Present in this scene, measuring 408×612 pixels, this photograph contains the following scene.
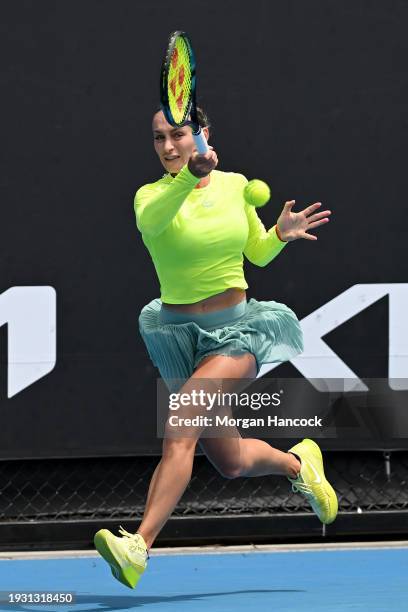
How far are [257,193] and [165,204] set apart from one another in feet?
1.30

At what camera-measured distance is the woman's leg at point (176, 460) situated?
4227 millimetres

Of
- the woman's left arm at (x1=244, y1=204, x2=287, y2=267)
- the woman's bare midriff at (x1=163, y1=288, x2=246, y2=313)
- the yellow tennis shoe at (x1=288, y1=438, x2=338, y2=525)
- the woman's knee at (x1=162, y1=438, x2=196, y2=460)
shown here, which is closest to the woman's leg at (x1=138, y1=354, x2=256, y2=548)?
the woman's knee at (x1=162, y1=438, x2=196, y2=460)

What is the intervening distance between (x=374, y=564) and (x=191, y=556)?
727 millimetres

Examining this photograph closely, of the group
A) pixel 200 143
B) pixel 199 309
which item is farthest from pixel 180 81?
pixel 199 309

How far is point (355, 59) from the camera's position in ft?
18.2

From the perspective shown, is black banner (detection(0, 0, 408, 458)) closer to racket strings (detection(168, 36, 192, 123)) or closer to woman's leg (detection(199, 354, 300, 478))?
woman's leg (detection(199, 354, 300, 478))

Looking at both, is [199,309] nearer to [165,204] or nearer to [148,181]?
[165,204]

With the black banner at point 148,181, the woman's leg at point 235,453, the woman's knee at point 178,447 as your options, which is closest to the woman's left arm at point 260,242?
the woman's leg at point 235,453

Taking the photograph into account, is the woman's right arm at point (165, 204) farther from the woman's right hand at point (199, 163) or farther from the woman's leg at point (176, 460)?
the woman's leg at point (176, 460)

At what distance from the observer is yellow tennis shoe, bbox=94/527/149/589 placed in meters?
4.07

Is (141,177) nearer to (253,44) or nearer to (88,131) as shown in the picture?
(88,131)

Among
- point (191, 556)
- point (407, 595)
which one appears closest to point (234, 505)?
point (191, 556)

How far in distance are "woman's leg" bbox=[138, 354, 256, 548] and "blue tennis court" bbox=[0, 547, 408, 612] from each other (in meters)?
0.30

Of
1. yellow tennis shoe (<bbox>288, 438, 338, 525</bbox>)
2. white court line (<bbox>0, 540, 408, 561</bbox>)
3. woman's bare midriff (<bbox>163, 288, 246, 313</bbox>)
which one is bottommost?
white court line (<bbox>0, 540, 408, 561</bbox>)
